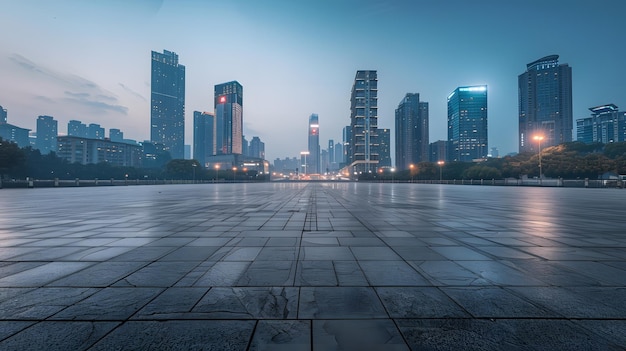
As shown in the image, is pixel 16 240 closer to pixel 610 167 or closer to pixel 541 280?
pixel 541 280

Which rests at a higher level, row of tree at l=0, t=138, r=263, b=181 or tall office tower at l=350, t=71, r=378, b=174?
Result: tall office tower at l=350, t=71, r=378, b=174

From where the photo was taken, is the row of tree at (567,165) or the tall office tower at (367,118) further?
the tall office tower at (367,118)

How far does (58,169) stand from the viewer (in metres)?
94.9

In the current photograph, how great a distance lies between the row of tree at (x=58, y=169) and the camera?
62.0 meters

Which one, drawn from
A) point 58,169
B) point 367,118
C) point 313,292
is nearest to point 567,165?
point 313,292

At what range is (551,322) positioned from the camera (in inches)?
133

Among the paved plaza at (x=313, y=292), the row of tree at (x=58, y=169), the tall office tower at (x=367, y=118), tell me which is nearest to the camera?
the paved plaza at (x=313, y=292)

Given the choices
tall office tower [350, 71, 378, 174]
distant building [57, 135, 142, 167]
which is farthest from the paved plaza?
distant building [57, 135, 142, 167]

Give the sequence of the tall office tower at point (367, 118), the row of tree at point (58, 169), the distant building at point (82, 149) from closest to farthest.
→ the row of tree at point (58, 169), the distant building at point (82, 149), the tall office tower at point (367, 118)

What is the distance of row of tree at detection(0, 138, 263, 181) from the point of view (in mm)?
62031

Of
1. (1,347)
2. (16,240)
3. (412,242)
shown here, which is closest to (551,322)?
(412,242)

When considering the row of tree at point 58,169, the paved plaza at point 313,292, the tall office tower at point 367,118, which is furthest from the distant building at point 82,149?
the paved plaza at point 313,292

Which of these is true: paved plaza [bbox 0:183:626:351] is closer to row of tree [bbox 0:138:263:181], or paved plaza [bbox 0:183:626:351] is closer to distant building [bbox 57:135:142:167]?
row of tree [bbox 0:138:263:181]

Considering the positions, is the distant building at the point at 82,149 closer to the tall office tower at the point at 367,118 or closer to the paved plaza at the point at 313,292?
the tall office tower at the point at 367,118
